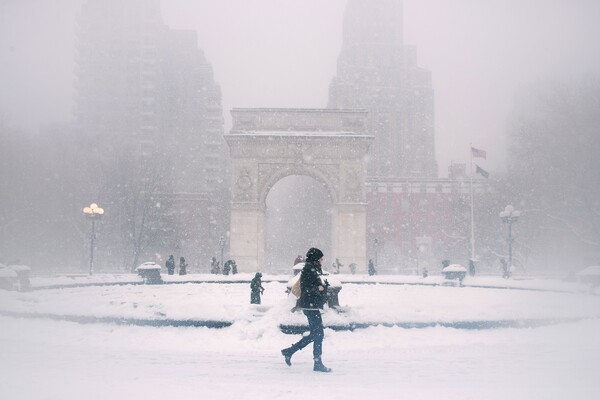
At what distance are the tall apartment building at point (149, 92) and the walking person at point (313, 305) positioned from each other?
6125 centimetres

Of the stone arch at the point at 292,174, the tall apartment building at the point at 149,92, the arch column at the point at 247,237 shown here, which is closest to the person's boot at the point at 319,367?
the arch column at the point at 247,237

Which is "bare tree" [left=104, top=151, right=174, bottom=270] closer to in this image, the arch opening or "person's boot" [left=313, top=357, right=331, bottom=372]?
the arch opening

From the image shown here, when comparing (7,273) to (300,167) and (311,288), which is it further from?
(300,167)

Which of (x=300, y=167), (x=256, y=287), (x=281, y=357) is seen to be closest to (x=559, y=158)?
(x=300, y=167)

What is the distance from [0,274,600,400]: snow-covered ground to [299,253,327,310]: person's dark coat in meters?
0.88

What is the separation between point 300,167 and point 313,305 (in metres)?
25.6

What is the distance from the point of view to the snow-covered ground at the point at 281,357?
5836 mm

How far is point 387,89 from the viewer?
8538 centimetres

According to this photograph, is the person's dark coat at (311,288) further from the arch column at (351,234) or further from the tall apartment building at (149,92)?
the tall apartment building at (149,92)

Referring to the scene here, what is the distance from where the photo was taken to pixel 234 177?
32.3m

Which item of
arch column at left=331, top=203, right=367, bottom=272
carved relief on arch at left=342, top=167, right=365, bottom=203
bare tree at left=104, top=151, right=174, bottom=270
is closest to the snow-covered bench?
arch column at left=331, top=203, right=367, bottom=272

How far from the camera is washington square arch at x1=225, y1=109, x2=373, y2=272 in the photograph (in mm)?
31797

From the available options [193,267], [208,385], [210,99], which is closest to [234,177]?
A: [193,267]

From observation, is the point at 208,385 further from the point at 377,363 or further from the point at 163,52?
Answer: the point at 163,52
